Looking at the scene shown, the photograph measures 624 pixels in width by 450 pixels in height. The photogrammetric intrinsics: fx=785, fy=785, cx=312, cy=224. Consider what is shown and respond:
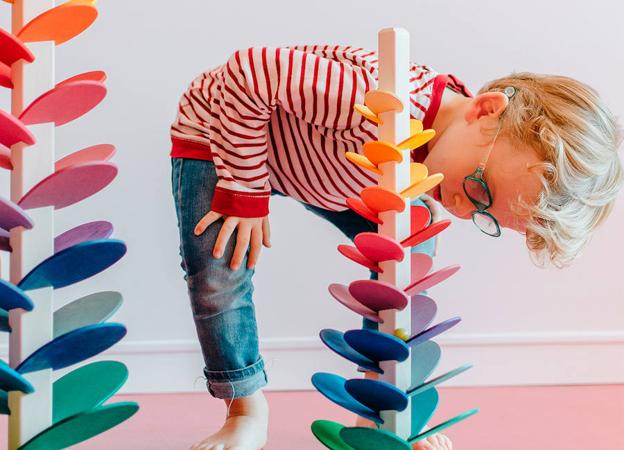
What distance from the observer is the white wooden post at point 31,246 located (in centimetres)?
56

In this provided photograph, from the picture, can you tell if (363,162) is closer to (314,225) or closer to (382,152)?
(382,152)

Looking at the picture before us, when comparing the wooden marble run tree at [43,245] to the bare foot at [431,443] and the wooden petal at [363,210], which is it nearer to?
the wooden petal at [363,210]

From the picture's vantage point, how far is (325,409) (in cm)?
127

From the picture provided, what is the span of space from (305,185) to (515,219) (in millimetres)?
276

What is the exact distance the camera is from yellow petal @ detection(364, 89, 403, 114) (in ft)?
2.17

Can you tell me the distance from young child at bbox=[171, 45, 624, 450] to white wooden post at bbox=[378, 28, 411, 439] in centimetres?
19

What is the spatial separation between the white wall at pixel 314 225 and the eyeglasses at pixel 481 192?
50 centimetres

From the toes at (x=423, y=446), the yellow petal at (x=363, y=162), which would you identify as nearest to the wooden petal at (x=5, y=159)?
the yellow petal at (x=363, y=162)

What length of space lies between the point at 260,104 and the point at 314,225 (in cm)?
53

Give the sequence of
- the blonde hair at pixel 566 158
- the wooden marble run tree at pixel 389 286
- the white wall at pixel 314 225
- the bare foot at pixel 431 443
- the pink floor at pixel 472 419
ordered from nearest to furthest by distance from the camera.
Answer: the wooden marble run tree at pixel 389 286
the blonde hair at pixel 566 158
the bare foot at pixel 431 443
the pink floor at pixel 472 419
the white wall at pixel 314 225

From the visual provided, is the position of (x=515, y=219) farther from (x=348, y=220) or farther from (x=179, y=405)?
(x=179, y=405)

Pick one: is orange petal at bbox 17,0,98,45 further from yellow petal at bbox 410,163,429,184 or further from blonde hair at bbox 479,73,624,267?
blonde hair at bbox 479,73,624,267

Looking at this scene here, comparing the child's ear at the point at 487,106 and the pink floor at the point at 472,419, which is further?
the pink floor at the point at 472,419

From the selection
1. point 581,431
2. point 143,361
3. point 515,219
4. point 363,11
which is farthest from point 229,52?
point 581,431
